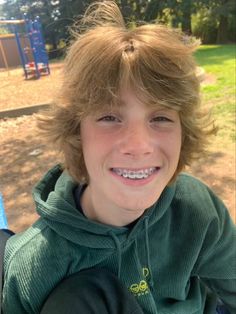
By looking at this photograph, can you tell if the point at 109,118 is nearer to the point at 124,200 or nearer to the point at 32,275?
the point at 124,200

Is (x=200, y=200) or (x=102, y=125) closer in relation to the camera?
(x=102, y=125)

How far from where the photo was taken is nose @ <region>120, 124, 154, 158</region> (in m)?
1.06

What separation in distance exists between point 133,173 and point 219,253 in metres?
0.47

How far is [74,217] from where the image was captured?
114cm

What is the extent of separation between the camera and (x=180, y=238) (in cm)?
128

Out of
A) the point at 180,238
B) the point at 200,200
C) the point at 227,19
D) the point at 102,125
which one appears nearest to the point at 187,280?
the point at 180,238

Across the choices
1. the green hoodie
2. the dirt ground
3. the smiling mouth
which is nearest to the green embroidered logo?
the green hoodie

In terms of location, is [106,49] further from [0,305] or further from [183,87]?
[0,305]

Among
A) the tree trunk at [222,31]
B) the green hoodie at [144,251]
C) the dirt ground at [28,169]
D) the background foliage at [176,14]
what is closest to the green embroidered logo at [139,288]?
the green hoodie at [144,251]

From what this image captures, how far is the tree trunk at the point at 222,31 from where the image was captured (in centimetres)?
1925

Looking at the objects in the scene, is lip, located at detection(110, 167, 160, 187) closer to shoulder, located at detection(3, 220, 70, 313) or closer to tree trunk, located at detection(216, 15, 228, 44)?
shoulder, located at detection(3, 220, 70, 313)

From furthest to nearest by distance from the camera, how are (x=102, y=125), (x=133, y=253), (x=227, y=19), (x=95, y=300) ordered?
(x=227, y=19), (x=133, y=253), (x=102, y=125), (x=95, y=300)

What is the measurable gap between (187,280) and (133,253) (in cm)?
24

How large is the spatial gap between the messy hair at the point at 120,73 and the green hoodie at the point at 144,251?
0.70 feet
